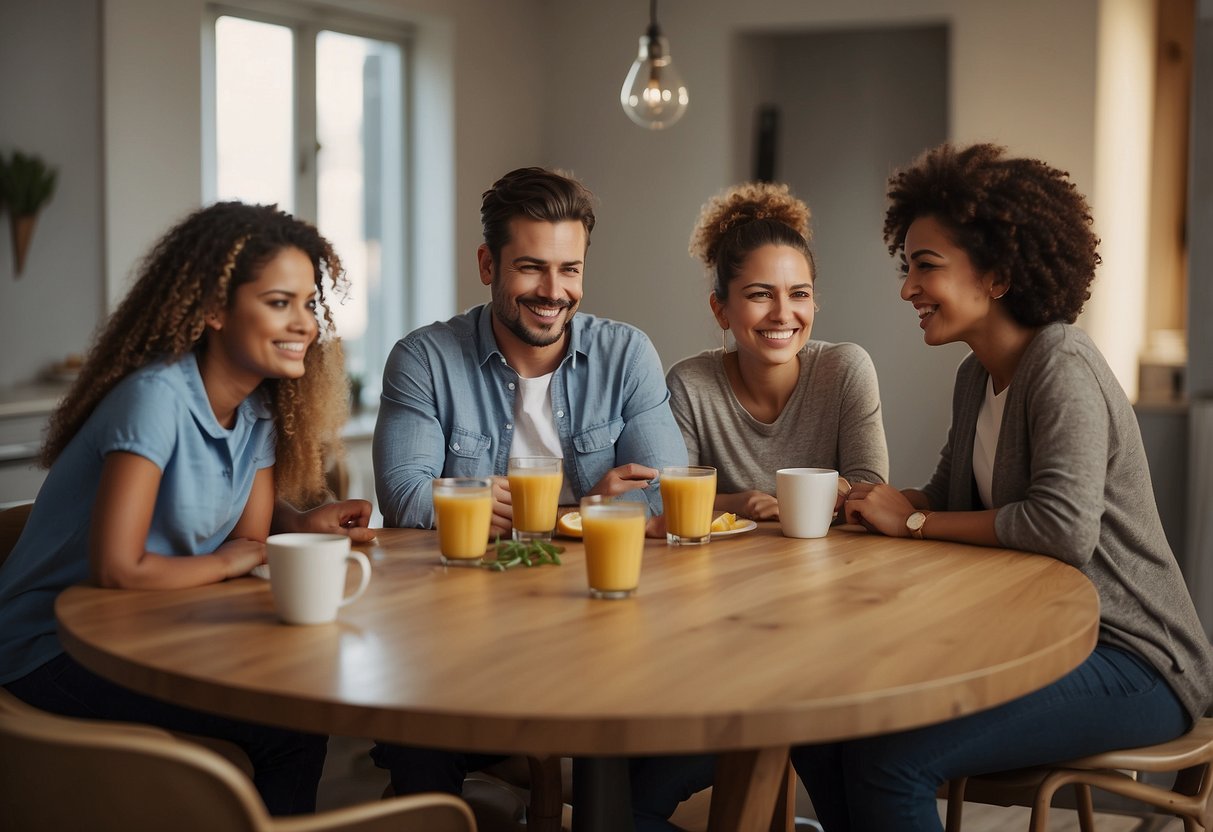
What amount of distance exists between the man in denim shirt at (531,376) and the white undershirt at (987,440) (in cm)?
55

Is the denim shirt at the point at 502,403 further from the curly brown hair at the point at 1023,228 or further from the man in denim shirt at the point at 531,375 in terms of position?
the curly brown hair at the point at 1023,228

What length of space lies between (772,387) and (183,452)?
4.12ft

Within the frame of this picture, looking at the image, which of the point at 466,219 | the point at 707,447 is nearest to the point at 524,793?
the point at 707,447

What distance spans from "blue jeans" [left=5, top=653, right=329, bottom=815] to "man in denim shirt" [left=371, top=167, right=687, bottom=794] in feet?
2.11

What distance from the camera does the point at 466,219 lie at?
18.4 ft

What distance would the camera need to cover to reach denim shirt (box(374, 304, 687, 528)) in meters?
2.37

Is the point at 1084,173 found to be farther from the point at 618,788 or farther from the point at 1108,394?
the point at 618,788

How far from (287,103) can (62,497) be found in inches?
141

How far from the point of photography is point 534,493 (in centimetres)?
191

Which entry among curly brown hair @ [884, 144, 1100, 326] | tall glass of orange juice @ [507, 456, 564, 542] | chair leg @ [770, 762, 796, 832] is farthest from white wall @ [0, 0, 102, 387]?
curly brown hair @ [884, 144, 1100, 326]

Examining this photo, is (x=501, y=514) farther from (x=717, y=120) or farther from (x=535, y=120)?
(x=535, y=120)

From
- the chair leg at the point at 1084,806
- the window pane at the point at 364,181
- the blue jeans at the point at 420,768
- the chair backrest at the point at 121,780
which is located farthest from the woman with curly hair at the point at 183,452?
the window pane at the point at 364,181

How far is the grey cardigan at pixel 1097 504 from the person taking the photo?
183 cm

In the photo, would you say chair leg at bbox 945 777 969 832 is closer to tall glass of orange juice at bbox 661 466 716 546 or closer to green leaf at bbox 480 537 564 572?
tall glass of orange juice at bbox 661 466 716 546
